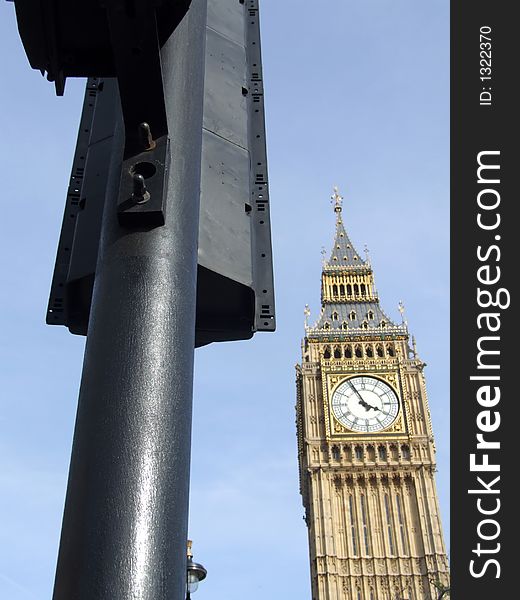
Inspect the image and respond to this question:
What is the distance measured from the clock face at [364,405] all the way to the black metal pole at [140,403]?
62.4 m

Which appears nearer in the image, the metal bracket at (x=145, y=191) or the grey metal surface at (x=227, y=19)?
the metal bracket at (x=145, y=191)

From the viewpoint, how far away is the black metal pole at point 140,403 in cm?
165

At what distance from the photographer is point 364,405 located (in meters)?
64.2

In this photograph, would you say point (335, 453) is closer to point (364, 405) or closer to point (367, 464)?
point (367, 464)

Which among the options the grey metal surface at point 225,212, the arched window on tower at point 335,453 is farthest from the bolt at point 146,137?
the arched window on tower at point 335,453

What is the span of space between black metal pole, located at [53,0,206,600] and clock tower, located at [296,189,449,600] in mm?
58569

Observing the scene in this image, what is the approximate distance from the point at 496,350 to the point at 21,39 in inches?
530

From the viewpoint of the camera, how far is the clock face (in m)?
63.6

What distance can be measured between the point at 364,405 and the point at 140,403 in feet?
208

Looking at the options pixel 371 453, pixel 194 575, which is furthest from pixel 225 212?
pixel 371 453

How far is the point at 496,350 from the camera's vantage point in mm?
14555

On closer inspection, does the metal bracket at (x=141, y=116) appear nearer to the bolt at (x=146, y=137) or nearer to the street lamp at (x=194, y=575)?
the bolt at (x=146, y=137)

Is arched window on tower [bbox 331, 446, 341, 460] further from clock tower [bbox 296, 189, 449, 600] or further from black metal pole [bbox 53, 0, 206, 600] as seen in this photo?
black metal pole [bbox 53, 0, 206, 600]

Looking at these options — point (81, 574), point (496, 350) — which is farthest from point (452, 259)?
point (81, 574)
